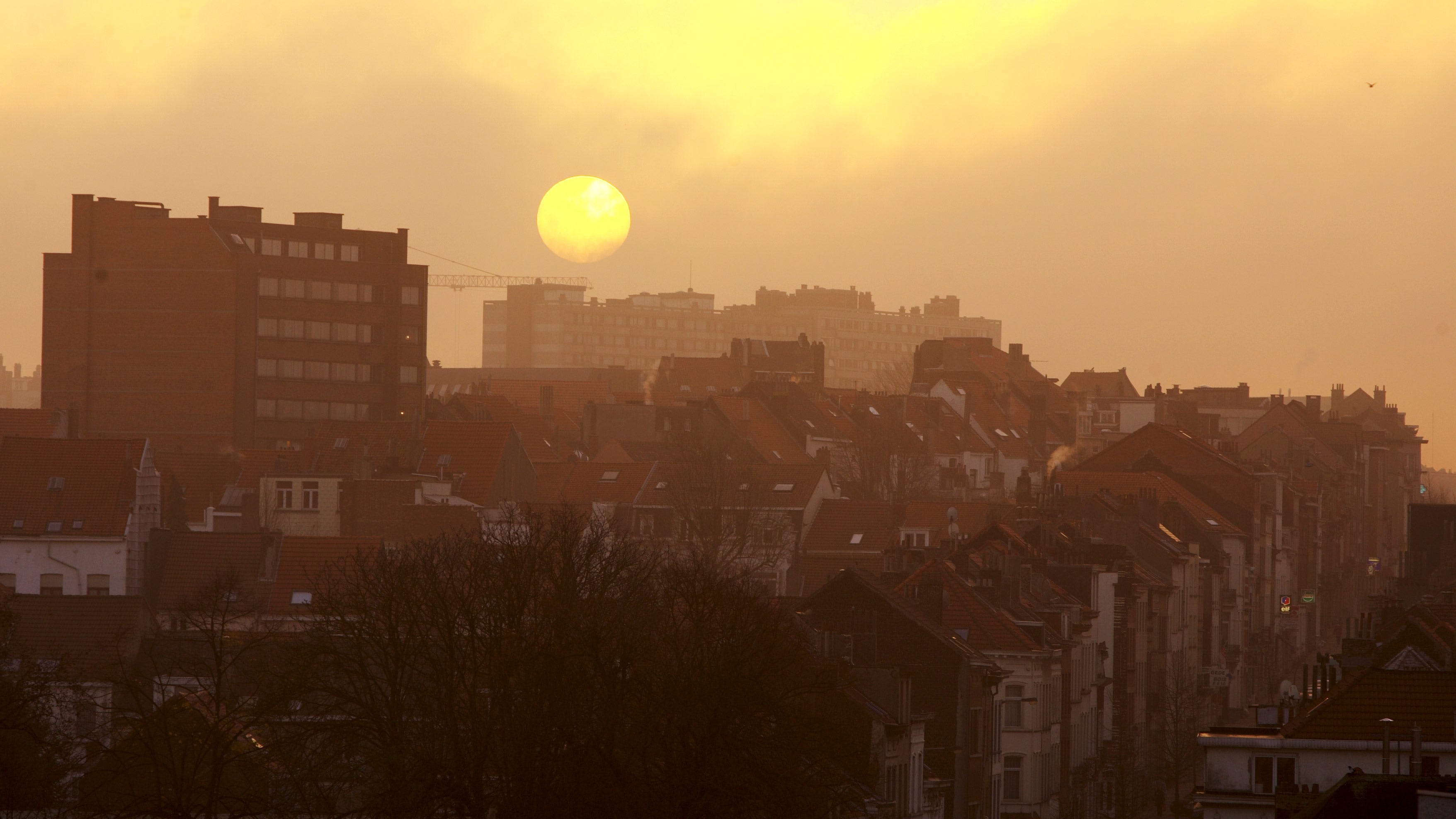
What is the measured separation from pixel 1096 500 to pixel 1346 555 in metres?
76.2

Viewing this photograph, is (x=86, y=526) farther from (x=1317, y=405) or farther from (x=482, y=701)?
(x=1317, y=405)

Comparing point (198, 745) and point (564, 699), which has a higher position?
point (564, 699)

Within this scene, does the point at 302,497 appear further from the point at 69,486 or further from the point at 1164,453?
the point at 1164,453

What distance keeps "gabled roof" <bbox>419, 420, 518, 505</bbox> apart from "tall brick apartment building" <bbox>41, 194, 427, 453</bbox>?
75.2 ft

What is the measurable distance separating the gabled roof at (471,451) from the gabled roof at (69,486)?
19.5m

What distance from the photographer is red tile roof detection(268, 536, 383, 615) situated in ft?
246

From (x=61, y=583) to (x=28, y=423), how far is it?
26891 millimetres

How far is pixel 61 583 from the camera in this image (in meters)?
85.4

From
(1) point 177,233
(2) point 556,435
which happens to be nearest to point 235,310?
(1) point 177,233

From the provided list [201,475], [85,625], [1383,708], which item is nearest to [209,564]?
[85,625]

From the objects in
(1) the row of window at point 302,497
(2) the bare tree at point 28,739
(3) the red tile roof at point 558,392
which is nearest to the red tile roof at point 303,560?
(1) the row of window at point 302,497

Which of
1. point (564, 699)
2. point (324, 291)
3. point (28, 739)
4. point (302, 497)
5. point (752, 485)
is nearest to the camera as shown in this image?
point (564, 699)

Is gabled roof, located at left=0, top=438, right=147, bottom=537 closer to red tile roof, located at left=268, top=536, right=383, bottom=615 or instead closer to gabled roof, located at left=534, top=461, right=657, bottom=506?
red tile roof, located at left=268, top=536, right=383, bottom=615

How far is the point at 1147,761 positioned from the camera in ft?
256
